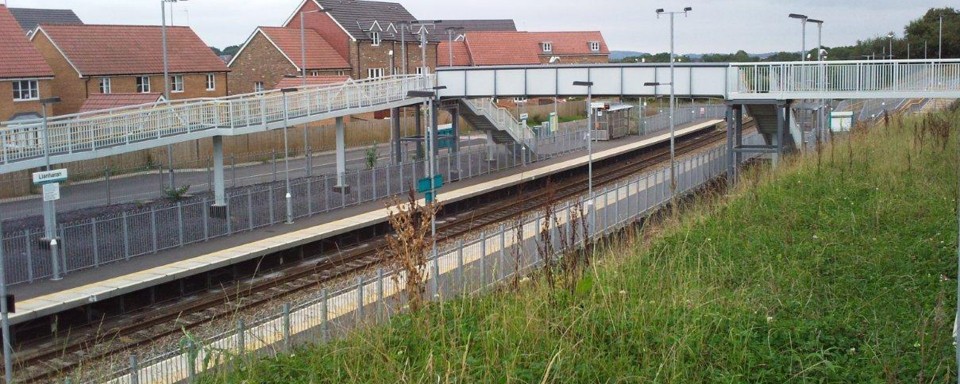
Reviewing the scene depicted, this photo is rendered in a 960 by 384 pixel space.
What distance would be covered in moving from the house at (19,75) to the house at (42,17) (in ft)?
123

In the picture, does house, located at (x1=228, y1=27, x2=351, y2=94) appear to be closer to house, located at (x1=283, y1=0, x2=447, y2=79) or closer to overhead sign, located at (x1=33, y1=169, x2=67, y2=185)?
house, located at (x1=283, y1=0, x2=447, y2=79)

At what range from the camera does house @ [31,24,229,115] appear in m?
49.8

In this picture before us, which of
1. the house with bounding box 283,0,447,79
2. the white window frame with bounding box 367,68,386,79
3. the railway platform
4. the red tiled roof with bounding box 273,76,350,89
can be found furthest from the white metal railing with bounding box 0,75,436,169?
the white window frame with bounding box 367,68,386,79

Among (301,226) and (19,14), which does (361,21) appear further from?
(301,226)

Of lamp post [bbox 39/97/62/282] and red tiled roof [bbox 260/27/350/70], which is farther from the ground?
red tiled roof [bbox 260/27/350/70]

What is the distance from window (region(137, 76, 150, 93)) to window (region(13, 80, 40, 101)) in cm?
709

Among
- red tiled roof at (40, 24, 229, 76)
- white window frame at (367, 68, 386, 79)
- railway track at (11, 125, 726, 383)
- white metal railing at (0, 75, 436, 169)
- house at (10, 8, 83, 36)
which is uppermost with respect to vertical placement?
house at (10, 8, 83, 36)

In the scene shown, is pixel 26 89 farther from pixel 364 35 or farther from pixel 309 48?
pixel 364 35

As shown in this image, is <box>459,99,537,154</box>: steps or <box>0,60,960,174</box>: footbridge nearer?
<box>0,60,960,174</box>: footbridge

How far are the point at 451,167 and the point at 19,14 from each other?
57.4 m

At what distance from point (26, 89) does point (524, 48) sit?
48316 millimetres

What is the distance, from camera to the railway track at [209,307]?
15.6 m

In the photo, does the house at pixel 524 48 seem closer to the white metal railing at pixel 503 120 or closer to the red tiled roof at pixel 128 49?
the red tiled roof at pixel 128 49

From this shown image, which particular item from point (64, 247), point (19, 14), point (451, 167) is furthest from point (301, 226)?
point (19, 14)
